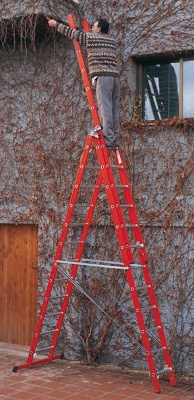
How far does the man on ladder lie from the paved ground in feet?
8.91

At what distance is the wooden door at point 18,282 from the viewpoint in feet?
28.5

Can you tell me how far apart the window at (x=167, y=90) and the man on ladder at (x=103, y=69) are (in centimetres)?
111

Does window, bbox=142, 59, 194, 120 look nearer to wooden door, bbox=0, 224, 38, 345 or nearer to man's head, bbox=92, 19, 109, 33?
man's head, bbox=92, 19, 109, 33

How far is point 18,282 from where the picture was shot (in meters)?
8.85

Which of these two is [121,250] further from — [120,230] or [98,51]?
[98,51]

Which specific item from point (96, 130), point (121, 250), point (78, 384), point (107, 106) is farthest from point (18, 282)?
point (107, 106)

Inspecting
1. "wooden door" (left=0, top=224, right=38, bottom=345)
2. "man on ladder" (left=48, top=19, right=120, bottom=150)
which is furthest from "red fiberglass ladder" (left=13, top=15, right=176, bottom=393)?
"wooden door" (left=0, top=224, right=38, bottom=345)

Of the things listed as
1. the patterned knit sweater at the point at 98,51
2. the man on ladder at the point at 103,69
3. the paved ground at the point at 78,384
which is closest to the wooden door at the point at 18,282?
the paved ground at the point at 78,384

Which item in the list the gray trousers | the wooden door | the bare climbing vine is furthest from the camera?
the wooden door

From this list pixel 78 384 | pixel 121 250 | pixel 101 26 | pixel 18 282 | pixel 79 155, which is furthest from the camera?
pixel 18 282

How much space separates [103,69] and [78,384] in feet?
11.8

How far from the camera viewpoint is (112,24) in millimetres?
8117

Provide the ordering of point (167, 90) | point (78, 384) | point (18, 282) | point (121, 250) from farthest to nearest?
1. point (18, 282)
2. point (167, 90)
3. point (78, 384)
4. point (121, 250)

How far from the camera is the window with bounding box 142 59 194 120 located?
785 cm
